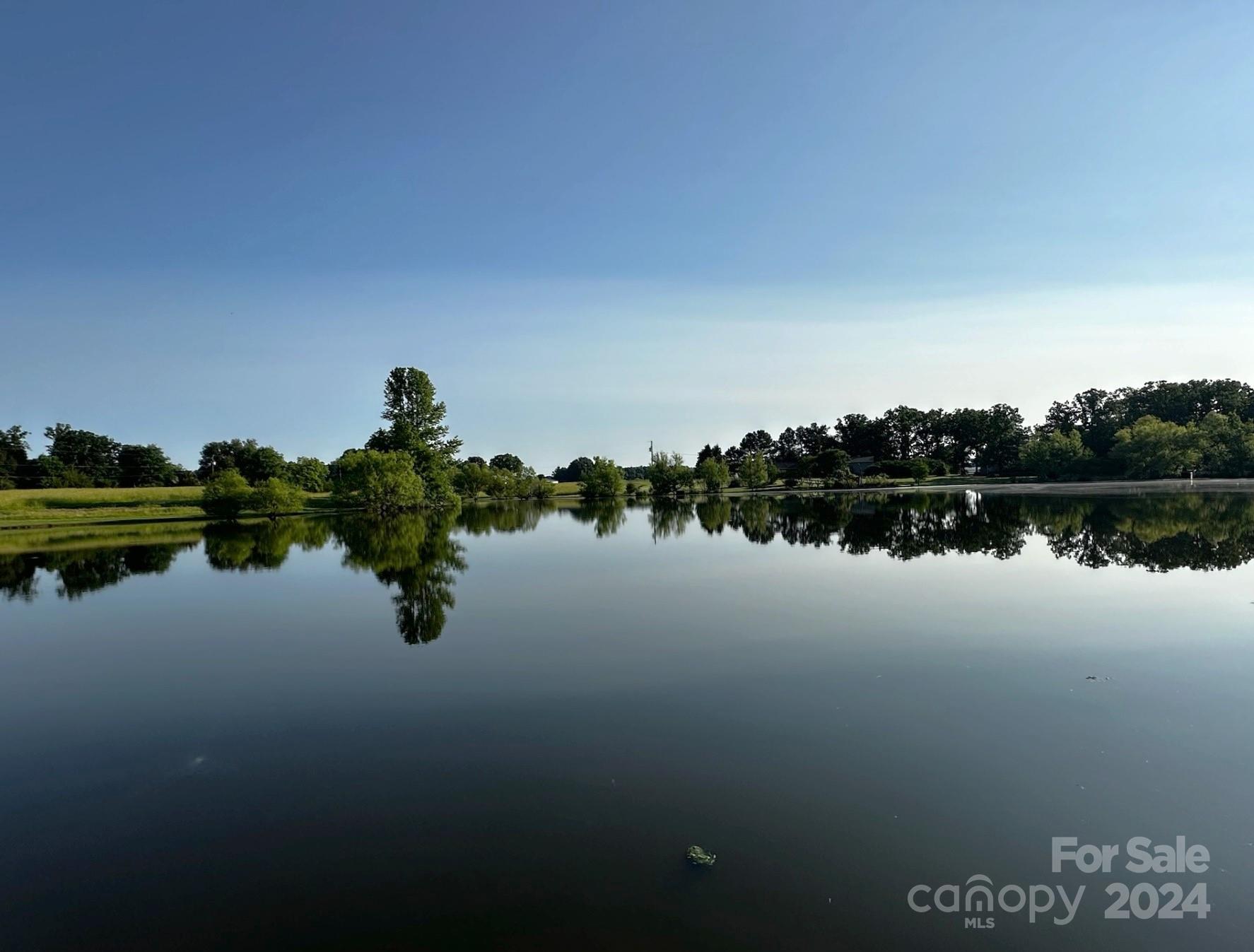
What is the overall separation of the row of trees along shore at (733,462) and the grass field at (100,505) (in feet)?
16.9

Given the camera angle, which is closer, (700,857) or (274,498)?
(700,857)

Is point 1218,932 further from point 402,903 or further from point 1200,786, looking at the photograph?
point 402,903

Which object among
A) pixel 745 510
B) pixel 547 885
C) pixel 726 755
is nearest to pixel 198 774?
pixel 547 885

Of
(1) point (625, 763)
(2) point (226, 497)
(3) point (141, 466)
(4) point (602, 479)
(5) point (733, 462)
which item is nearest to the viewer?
(1) point (625, 763)

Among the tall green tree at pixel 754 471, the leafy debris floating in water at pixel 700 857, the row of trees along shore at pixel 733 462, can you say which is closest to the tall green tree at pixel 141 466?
the row of trees along shore at pixel 733 462

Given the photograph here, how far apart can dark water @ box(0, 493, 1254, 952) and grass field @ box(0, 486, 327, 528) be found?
58.9 m

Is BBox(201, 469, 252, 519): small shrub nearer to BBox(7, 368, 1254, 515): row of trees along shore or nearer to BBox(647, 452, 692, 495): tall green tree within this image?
BBox(7, 368, 1254, 515): row of trees along shore

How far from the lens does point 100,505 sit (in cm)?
7281

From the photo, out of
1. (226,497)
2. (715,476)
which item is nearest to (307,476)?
(226,497)

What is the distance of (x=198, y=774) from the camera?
7699 mm

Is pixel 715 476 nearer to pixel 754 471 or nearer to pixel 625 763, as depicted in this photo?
pixel 754 471

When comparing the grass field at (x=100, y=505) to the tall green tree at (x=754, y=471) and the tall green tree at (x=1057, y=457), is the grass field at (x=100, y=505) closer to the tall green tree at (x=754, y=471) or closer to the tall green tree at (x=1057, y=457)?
the tall green tree at (x=754, y=471)

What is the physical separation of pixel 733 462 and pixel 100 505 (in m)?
112

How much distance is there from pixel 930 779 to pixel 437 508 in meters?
71.8
